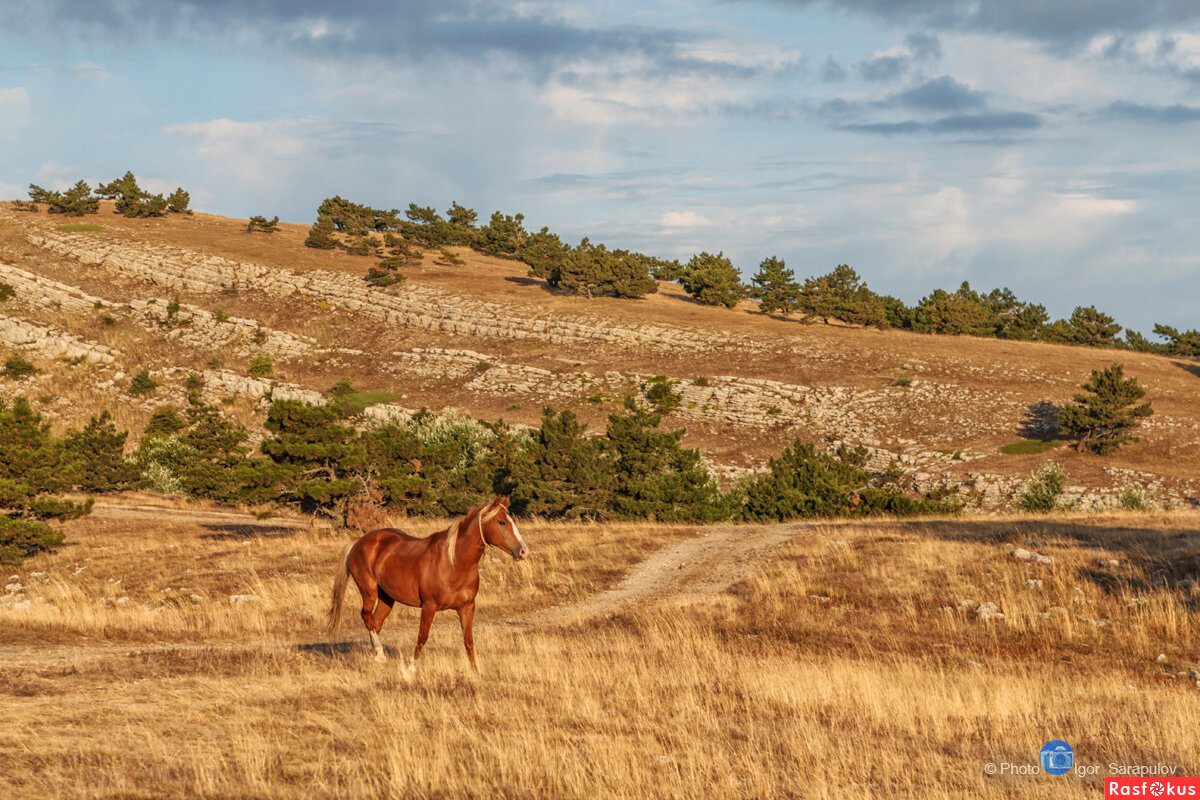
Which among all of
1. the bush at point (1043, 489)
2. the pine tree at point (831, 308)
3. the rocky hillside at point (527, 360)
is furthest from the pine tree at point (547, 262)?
the bush at point (1043, 489)

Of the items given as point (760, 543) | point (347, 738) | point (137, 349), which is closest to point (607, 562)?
point (760, 543)

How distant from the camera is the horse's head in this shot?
10.3 meters

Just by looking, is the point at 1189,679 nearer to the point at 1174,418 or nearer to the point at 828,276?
the point at 1174,418

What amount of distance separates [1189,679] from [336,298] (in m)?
79.0

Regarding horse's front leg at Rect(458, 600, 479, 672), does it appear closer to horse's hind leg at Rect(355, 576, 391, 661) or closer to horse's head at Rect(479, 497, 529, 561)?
horse's head at Rect(479, 497, 529, 561)

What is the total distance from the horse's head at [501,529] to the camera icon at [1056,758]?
576cm

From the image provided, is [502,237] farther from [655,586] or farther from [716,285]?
[655,586]

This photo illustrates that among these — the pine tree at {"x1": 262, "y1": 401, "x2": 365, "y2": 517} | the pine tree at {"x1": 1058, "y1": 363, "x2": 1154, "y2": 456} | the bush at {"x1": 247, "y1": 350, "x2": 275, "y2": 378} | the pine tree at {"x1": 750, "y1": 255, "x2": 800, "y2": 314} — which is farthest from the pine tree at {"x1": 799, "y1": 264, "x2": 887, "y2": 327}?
the pine tree at {"x1": 262, "y1": 401, "x2": 365, "y2": 517}

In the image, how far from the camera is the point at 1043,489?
131 ft

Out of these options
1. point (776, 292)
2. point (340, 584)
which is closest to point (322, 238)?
point (776, 292)

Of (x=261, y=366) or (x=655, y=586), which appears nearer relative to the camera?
(x=655, y=586)

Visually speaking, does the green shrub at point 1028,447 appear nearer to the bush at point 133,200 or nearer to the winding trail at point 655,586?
the winding trail at point 655,586

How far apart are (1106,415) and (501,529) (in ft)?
162

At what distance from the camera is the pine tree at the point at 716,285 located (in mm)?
88375
